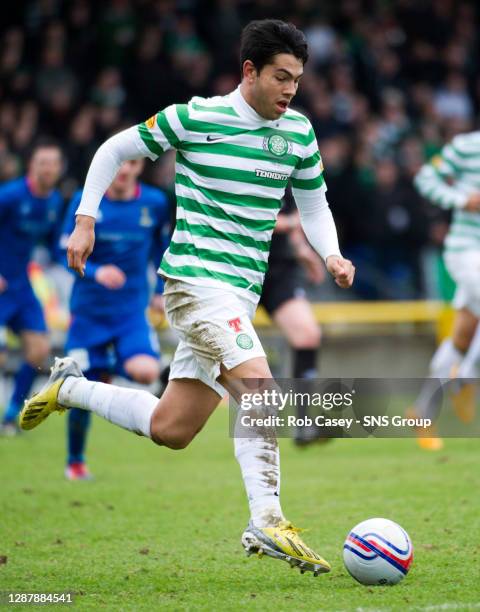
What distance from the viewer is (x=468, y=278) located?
9656 millimetres

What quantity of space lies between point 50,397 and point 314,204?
1.57 metres

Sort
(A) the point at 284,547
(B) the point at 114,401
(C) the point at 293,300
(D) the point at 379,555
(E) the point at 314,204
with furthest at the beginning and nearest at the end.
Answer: (C) the point at 293,300 < (E) the point at 314,204 < (B) the point at 114,401 < (D) the point at 379,555 < (A) the point at 284,547

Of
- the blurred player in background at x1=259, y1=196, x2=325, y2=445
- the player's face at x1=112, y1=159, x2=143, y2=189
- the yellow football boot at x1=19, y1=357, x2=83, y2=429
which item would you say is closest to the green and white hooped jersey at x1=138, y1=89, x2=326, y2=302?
the yellow football boot at x1=19, y1=357, x2=83, y2=429

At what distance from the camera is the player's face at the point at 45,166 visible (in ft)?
32.8

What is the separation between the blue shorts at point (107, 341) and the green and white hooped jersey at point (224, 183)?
284 cm

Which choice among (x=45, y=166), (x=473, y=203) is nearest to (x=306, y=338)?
(x=473, y=203)

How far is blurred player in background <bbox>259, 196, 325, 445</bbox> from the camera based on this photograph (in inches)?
384

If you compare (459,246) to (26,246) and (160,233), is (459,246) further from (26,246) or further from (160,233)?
(26,246)

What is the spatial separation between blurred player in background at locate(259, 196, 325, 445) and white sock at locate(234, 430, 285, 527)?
4.67 metres

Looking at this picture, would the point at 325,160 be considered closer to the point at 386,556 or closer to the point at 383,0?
the point at 383,0

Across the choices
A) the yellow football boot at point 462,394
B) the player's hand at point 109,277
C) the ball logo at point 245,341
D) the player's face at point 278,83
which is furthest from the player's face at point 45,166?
the ball logo at point 245,341

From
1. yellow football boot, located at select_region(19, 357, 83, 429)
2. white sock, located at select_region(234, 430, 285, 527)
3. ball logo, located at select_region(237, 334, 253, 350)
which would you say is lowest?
white sock, located at select_region(234, 430, 285, 527)

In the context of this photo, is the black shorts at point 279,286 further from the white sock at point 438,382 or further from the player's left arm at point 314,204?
the player's left arm at point 314,204

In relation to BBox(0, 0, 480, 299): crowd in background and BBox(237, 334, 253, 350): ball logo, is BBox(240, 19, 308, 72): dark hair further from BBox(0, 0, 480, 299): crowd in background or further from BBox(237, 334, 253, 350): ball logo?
BBox(0, 0, 480, 299): crowd in background
